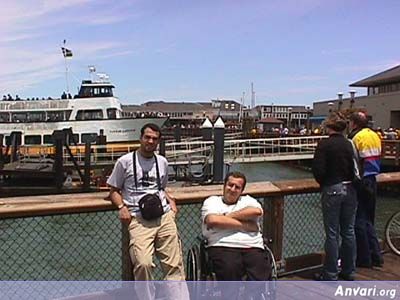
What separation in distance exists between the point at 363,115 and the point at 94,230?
898cm

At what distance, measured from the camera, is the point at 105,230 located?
11680 millimetres

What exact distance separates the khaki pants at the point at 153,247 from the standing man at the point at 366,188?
222cm

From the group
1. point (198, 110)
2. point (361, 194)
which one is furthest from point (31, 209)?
point (198, 110)

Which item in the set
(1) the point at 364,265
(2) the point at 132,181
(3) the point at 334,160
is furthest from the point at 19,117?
(2) the point at 132,181

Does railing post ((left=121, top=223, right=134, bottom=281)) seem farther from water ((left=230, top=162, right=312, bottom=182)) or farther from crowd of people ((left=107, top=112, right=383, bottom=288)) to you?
water ((left=230, top=162, right=312, bottom=182))

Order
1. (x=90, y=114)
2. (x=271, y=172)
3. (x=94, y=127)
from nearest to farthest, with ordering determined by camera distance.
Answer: (x=94, y=127), (x=90, y=114), (x=271, y=172)

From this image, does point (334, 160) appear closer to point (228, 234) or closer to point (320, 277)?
point (320, 277)

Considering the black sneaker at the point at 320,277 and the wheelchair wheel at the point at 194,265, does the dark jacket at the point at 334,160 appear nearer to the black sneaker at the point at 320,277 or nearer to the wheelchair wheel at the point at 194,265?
the black sneaker at the point at 320,277

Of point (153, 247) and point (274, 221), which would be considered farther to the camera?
point (274, 221)

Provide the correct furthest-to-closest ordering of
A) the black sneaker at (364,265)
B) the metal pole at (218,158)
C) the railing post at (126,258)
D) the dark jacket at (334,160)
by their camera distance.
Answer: the metal pole at (218,158), the black sneaker at (364,265), the dark jacket at (334,160), the railing post at (126,258)

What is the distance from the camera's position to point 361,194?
17.4 feet

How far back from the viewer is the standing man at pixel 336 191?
15.2ft

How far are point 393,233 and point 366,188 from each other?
1.18 metres

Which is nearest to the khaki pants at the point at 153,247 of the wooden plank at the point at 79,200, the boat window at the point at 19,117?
the wooden plank at the point at 79,200
